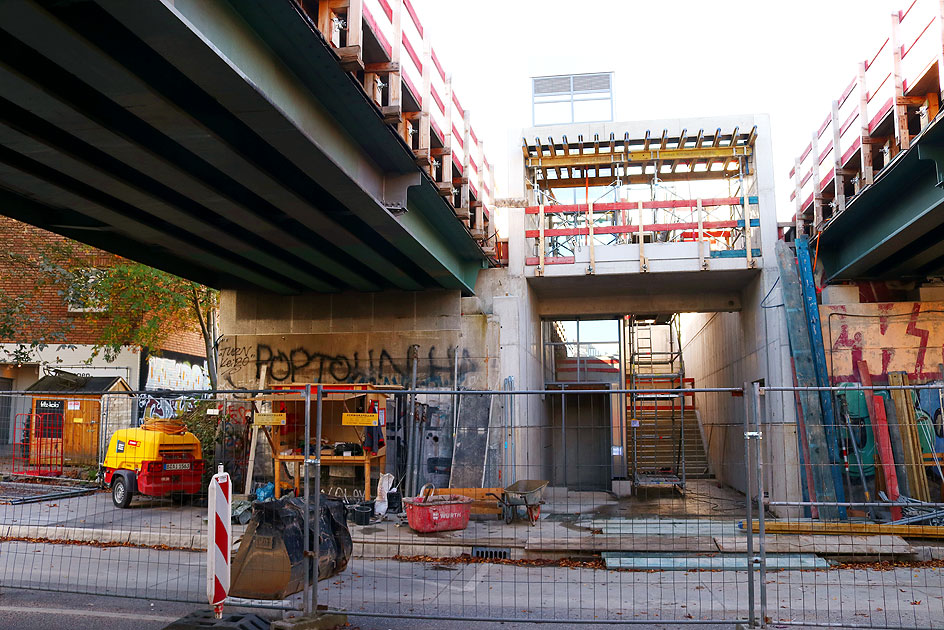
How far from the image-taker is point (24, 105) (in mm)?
6441

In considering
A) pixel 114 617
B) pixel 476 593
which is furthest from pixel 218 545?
pixel 476 593

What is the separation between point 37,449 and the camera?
14742mm

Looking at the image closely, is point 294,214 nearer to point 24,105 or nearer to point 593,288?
point 24,105

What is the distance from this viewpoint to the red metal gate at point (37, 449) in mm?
14125

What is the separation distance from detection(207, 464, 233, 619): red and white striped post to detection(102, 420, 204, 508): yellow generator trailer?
657 centimetres

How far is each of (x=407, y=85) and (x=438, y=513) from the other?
18.9 feet

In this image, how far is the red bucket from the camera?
10062 mm

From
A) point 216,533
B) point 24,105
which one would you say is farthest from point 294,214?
point 216,533

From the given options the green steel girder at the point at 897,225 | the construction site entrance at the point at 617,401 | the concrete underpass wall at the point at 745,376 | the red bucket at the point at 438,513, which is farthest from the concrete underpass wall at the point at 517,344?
the green steel girder at the point at 897,225

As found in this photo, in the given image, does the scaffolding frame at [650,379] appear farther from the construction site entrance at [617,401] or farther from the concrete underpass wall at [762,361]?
the concrete underpass wall at [762,361]

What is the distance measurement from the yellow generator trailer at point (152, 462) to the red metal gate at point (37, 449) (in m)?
1.91

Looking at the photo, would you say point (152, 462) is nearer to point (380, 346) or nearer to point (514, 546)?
point (380, 346)

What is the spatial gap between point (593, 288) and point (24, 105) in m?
12.7

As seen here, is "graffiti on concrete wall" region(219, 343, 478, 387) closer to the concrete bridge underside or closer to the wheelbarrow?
the concrete bridge underside
